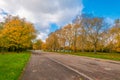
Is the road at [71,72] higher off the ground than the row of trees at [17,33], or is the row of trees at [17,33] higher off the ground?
the row of trees at [17,33]

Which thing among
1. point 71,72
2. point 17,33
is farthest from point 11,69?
point 17,33

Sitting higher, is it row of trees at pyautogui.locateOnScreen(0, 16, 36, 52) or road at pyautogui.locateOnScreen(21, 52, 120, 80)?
row of trees at pyautogui.locateOnScreen(0, 16, 36, 52)

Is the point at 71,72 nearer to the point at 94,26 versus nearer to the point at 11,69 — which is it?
the point at 11,69

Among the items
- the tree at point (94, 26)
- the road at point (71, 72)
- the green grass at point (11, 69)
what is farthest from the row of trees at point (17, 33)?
the road at point (71, 72)

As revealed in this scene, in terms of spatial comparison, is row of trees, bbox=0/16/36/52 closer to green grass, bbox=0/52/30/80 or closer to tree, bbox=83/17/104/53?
tree, bbox=83/17/104/53

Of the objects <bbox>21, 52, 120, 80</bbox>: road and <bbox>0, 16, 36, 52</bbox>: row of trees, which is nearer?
<bbox>21, 52, 120, 80</bbox>: road

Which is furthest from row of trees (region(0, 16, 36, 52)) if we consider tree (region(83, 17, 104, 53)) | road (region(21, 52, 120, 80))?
road (region(21, 52, 120, 80))

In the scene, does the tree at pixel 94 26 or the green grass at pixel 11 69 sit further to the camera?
the tree at pixel 94 26

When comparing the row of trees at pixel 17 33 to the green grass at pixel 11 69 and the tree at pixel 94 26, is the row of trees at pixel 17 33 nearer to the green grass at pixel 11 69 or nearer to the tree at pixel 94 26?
the tree at pixel 94 26

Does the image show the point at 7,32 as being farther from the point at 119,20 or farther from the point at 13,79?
the point at 13,79

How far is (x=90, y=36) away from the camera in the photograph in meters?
55.3

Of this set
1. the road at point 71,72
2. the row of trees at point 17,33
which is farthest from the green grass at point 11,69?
the row of trees at point 17,33

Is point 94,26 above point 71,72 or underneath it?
above

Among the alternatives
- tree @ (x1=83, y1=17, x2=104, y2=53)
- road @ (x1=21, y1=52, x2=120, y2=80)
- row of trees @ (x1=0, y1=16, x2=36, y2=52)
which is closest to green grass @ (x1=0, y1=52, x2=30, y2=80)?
road @ (x1=21, y1=52, x2=120, y2=80)
